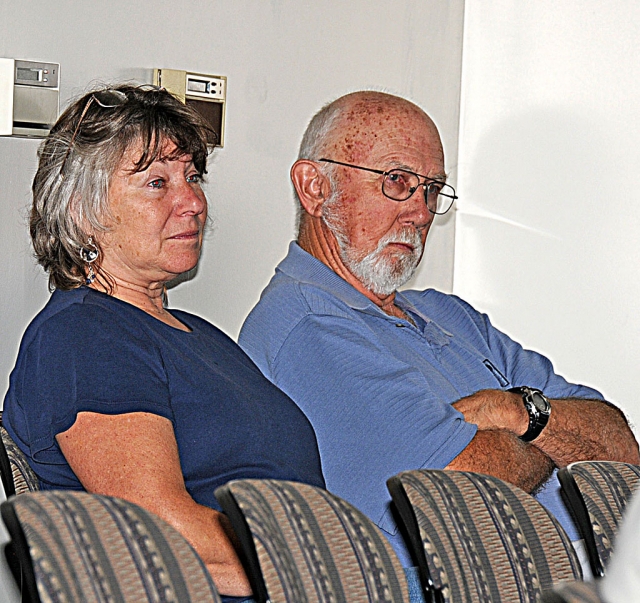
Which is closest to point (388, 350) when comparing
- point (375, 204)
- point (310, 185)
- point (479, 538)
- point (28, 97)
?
point (375, 204)

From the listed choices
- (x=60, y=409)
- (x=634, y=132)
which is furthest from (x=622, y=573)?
(x=634, y=132)

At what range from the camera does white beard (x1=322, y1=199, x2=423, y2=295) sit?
8.26 feet

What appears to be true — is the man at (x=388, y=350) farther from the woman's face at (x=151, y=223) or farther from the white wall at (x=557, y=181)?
the white wall at (x=557, y=181)

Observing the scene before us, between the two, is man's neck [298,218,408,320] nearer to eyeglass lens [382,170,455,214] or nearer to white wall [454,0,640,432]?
eyeglass lens [382,170,455,214]

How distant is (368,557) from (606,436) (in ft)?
4.14

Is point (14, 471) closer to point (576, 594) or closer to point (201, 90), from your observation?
point (576, 594)

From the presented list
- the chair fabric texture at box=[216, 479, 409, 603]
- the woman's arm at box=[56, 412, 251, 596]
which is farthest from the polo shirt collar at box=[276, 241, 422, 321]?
the chair fabric texture at box=[216, 479, 409, 603]

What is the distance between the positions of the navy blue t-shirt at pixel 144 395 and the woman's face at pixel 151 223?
12 centimetres

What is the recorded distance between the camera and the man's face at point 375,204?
2.52m

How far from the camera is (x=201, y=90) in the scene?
8.55 feet

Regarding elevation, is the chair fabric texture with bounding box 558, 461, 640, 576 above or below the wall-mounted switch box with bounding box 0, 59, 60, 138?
below

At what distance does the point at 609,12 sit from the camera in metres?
3.24

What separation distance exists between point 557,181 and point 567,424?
1.24 m

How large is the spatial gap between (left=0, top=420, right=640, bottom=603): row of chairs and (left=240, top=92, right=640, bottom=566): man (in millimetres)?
495
